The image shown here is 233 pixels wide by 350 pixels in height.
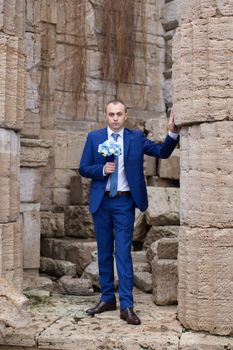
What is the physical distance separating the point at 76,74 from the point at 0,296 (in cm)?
606

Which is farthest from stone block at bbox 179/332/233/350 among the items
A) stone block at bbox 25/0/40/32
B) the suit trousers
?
stone block at bbox 25/0/40/32

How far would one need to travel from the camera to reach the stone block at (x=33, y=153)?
7.45 metres

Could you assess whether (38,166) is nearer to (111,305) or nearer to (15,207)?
(15,207)

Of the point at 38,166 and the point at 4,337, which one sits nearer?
the point at 4,337

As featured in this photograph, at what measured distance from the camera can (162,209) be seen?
8.09m

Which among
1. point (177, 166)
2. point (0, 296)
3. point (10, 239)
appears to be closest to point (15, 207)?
point (10, 239)

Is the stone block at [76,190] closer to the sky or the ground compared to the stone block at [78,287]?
closer to the sky

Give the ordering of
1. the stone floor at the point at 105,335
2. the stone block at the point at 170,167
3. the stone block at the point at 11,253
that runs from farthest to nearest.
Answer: the stone block at the point at 170,167 < the stone block at the point at 11,253 < the stone floor at the point at 105,335

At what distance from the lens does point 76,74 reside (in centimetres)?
1002

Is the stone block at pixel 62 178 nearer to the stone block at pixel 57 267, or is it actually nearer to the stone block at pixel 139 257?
the stone block at pixel 57 267

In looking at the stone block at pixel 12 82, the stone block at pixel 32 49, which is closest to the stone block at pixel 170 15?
the stone block at pixel 32 49

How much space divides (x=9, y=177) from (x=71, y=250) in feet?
10.1

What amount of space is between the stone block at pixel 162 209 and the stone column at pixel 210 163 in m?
2.98

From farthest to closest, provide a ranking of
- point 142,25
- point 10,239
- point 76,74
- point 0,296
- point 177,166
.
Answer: point 142,25 → point 76,74 → point 177,166 → point 10,239 → point 0,296
